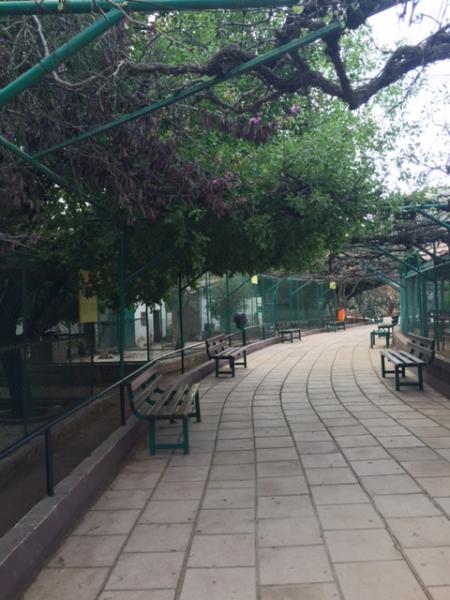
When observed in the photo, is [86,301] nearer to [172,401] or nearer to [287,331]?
[172,401]

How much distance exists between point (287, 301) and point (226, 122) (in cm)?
2210

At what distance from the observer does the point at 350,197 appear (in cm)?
789

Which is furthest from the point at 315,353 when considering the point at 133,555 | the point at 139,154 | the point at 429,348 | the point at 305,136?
the point at 133,555

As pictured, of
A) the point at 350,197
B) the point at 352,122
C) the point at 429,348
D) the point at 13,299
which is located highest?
the point at 352,122

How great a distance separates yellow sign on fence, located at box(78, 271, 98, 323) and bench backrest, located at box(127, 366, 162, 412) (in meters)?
1.66

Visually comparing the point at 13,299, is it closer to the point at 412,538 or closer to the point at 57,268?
the point at 57,268

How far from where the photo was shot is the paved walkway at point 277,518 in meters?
3.49

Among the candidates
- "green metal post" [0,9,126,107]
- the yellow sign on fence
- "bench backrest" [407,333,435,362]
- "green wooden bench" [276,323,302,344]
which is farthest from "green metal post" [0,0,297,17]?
"green wooden bench" [276,323,302,344]

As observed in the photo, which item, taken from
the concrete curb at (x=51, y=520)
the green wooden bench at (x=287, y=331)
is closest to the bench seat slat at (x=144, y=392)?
the concrete curb at (x=51, y=520)

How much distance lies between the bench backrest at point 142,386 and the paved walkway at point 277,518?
61 centimetres

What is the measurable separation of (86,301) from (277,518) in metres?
5.89

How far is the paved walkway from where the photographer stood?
11.5 feet

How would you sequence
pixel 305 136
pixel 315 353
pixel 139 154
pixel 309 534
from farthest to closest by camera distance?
1. pixel 315 353
2. pixel 305 136
3. pixel 139 154
4. pixel 309 534

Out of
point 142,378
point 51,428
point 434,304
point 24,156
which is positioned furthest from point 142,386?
point 434,304
